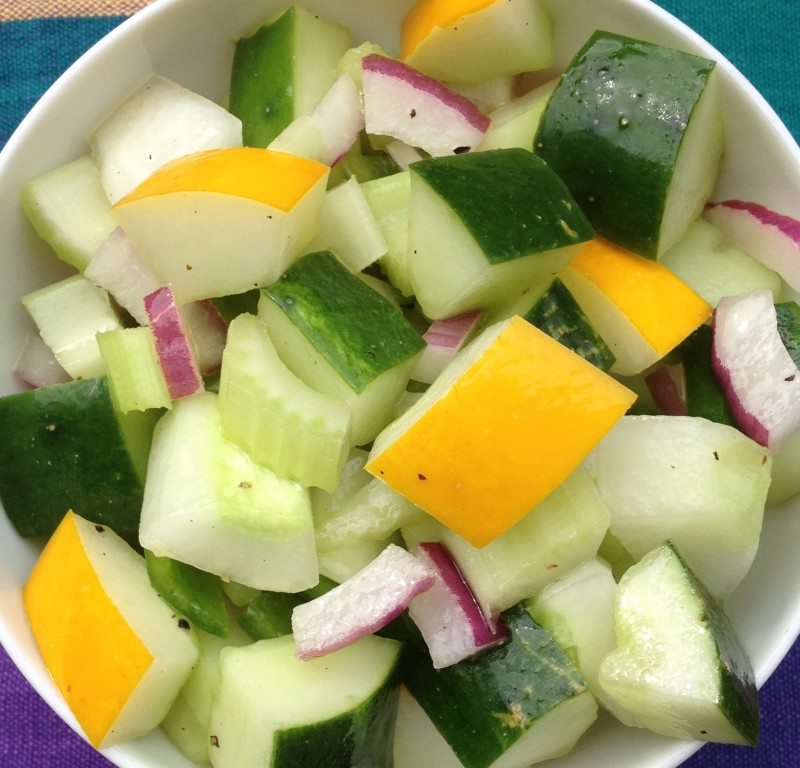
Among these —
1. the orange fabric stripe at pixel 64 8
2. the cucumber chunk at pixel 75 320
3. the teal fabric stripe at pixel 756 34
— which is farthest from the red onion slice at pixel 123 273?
the teal fabric stripe at pixel 756 34

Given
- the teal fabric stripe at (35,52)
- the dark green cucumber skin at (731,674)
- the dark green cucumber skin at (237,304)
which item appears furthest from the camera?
the teal fabric stripe at (35,52)

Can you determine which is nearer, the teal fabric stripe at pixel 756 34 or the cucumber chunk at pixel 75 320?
the cucumber chunk at pixel 75 320

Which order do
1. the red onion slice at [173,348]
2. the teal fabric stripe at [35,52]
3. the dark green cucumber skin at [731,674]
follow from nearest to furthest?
1. the dark green cucumber skin at [731,674]
2. the red onion slice at [173,348]
3. the teal fabric stripe at [35,52]

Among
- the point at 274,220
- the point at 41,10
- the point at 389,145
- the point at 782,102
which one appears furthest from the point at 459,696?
the point at 41,10

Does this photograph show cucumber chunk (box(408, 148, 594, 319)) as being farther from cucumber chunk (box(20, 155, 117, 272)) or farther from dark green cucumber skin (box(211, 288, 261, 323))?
cucumber chunk (box(20, 155, 117, 272))

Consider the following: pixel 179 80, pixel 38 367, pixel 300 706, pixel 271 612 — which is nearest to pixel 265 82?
pixel 179 80

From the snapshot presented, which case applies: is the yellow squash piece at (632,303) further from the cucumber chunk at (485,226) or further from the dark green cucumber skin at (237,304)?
the dark green cucumber skin at (237,304)

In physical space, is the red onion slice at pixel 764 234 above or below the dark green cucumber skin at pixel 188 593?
above

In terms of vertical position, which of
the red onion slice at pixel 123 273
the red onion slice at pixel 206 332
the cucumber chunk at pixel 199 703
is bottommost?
the cucumber chunk at pixel 199 703
